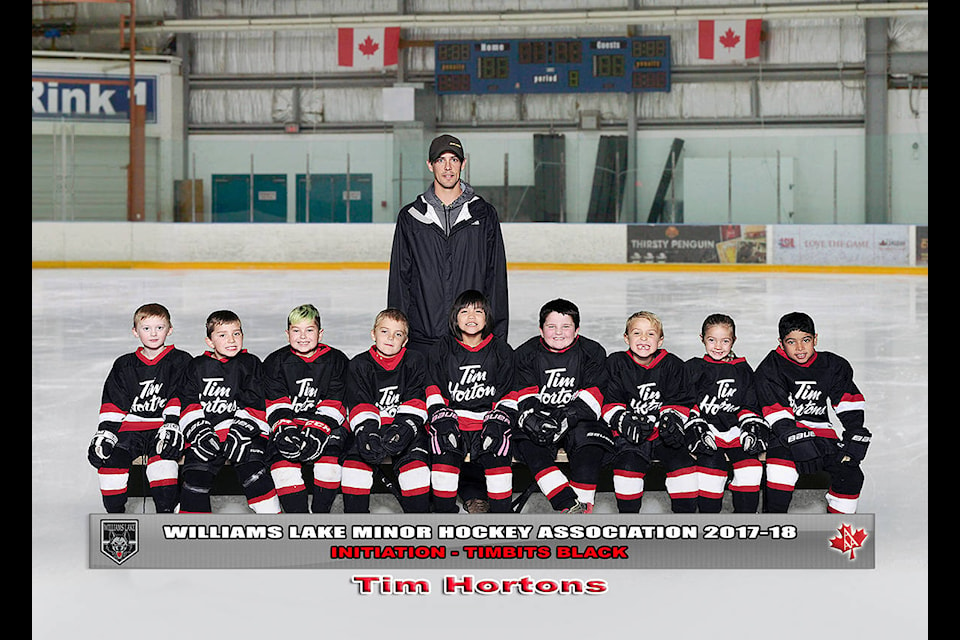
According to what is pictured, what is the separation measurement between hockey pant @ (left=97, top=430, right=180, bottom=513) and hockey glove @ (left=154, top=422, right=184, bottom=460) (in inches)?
0.8

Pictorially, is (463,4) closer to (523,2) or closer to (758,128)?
(523,2)

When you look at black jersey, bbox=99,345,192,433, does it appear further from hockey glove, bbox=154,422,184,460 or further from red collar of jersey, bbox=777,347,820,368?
red collar of jersey, bbox=777,347,820,368

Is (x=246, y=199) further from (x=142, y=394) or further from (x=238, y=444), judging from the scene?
(x=238, y=444)

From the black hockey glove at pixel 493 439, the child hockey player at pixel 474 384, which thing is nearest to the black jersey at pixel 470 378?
the child hockey player at pixel 474 384

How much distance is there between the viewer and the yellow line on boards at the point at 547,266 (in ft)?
57.2

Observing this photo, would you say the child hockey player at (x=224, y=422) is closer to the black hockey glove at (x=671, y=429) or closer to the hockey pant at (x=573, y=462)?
the hockey pant at (x=573, y=462)

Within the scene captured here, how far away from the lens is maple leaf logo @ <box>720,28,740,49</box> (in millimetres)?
20203

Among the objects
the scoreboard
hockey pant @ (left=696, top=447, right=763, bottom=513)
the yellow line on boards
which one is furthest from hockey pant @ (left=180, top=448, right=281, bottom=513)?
the scoreboard

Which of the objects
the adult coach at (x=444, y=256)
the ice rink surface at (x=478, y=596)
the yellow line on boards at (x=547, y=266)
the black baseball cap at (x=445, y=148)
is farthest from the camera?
the yellow line on boards at (x=547, y=266)

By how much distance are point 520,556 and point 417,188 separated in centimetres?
1585

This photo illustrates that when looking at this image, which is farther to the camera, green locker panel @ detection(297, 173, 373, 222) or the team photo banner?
green locker panel @ detection(297, 173, 373, 222)

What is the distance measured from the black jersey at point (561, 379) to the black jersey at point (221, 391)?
79 centimetres

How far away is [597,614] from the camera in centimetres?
279

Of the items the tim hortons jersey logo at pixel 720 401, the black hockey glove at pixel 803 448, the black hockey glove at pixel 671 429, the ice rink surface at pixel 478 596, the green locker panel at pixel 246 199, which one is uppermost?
the green locker panel at pixel 246 199
